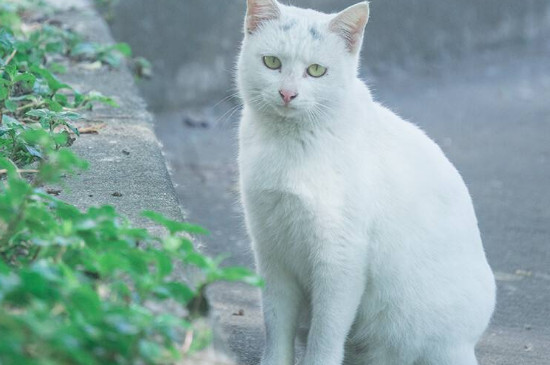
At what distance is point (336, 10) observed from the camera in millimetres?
7051

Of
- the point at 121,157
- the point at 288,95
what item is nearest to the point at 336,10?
the point at 121,157

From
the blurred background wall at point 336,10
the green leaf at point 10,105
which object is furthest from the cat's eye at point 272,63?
the blurred background wall at point 336,10

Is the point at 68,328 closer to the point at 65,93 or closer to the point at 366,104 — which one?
the point at 366,104

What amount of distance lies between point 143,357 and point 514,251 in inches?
128

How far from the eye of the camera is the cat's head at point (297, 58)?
2914 mm

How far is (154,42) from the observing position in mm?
6758

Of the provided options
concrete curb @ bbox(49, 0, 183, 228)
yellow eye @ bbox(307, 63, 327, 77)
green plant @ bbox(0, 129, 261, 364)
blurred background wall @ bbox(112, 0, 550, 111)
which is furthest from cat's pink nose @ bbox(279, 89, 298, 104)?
blurred background wall @ bbox(112, 0, 550, 111)

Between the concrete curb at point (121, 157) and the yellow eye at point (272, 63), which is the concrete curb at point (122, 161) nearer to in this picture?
the concrete curb at point (121, 157)

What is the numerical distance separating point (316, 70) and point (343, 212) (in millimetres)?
457

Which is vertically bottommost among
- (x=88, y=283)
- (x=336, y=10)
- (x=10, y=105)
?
(x=336, y=10)

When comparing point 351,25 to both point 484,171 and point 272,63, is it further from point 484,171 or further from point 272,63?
point 484,171

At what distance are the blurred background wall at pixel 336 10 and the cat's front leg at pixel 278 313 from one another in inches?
149

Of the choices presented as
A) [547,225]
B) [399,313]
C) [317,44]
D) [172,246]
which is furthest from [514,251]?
[172,246]

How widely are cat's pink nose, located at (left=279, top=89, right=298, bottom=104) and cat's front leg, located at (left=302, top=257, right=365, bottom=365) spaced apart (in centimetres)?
51
